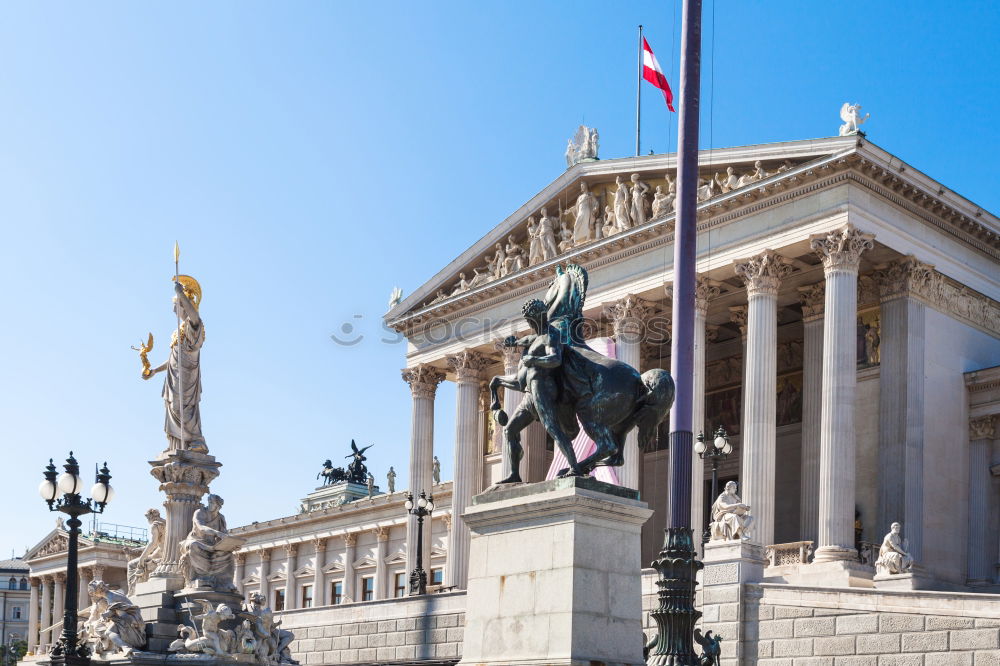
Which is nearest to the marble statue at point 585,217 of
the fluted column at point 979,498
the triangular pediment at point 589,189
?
the triangular pediment at point 589,189

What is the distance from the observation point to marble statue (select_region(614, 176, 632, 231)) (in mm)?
46625

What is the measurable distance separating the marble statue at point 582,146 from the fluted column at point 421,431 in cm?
1099

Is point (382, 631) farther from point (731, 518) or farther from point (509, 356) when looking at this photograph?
point (509, 356)

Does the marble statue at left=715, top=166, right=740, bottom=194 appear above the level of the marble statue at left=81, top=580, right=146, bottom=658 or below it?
above

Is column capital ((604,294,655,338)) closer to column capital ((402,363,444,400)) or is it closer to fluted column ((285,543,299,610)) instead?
column capital ((402,363,444,400))

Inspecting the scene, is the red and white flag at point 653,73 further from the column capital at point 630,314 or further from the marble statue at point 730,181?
the column capital at point 630,314

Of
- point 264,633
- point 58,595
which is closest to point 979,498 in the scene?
point 264,633

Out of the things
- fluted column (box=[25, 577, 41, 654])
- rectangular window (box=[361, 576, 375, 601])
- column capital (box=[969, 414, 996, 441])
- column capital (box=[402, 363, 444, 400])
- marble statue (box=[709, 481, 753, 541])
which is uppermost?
column capital (box=[402, 363, 444, 400])

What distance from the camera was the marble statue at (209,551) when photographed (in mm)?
23453

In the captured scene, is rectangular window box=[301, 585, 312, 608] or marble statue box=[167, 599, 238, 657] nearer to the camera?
marble statue box=[167, 599, 238, 657]

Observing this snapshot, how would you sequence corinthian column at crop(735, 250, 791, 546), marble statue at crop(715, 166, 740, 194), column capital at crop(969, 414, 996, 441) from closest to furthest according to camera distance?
corinthian column at crop(735, 250, 791, 546) → column capital at crop(969, 414, 996, 441) → marble statue at crop(715, 166, 740, 194)

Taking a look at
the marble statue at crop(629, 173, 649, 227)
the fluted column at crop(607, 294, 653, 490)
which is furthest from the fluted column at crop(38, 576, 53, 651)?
the marble statue at crop(629, 173, 649, 227)

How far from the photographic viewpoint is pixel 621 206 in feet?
154

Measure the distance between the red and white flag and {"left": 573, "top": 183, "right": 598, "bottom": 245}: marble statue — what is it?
35.0 feet
